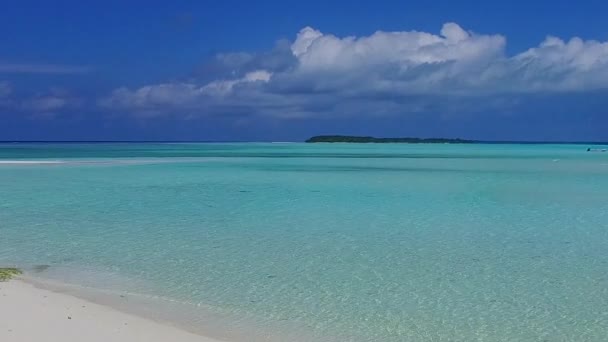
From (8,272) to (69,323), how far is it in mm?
2902

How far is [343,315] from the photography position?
22.9 feet

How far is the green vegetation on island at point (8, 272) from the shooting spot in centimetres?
813

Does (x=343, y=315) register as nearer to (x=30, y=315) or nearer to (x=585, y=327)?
(x=585, y=327)

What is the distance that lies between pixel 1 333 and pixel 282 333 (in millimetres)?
2688

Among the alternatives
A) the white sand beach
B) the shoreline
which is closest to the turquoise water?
the shoreline

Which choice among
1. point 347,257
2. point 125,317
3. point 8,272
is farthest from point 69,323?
point 347,257

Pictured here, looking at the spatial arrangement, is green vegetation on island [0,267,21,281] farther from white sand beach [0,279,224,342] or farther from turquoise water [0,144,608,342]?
white sand beach [0,279,224,342]

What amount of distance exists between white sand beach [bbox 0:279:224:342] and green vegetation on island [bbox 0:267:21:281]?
0.88 meters

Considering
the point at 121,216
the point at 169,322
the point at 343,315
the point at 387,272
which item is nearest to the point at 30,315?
the point at 169,322

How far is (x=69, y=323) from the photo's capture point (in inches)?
243

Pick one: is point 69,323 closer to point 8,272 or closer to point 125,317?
point 125,317

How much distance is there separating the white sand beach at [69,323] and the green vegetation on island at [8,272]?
0.88 meters

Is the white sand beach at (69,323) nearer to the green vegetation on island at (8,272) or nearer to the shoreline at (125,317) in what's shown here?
the shoreline at (125,317)

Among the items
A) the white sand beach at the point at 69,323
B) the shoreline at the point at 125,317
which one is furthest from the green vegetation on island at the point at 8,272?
the white sand beach at the point at 69,323
